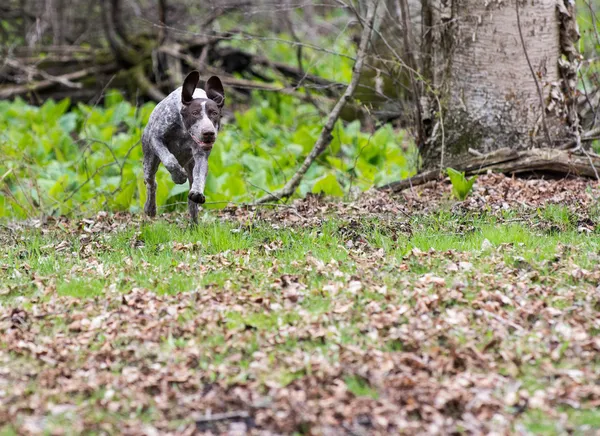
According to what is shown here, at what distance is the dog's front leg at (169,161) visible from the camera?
5973 mm

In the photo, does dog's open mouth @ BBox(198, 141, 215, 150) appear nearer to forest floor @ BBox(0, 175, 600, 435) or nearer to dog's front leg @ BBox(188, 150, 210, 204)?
dog's front leg @ BBox(188, 150, 210, 204)

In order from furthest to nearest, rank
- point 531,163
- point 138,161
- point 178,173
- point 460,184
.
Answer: point 138,161
point 531,163
point 460,184
point 178,173

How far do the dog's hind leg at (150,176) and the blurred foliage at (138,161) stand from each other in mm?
611

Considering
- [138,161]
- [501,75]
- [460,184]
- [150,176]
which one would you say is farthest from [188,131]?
[138,161]

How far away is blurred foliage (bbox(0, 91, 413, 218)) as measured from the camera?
29.2 ft

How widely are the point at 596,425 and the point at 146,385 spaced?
86.7 inches

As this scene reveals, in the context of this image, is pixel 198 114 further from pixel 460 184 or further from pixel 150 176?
pixel 460 184

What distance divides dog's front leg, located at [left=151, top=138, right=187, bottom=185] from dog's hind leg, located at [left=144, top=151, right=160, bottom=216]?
1.01 ft

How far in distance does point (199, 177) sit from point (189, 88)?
2.15 feet

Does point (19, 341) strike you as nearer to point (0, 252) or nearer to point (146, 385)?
point (146, 385)

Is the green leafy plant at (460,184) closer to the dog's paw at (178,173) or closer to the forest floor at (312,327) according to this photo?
the forest floor at (312,327)

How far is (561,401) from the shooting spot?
13.1 feet

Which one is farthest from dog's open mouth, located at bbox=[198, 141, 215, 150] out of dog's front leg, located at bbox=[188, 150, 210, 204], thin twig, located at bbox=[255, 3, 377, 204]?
thin twig, located at bbox=[255, 3, 377, 204]

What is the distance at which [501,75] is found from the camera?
27.0 ft
